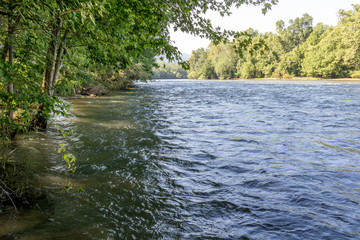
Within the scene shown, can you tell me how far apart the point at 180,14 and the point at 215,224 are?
4202mm

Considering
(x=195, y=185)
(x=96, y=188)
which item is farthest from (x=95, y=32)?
(x=195, y=185)

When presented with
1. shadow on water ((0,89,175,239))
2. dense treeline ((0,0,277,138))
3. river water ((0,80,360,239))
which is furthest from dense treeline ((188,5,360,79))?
dense treeline ((0,0,277,138))

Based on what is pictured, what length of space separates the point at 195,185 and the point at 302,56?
105m

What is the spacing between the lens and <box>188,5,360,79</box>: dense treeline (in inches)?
2970

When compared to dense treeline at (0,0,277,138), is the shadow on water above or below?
below

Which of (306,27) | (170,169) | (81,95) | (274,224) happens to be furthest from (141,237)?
(306,27)

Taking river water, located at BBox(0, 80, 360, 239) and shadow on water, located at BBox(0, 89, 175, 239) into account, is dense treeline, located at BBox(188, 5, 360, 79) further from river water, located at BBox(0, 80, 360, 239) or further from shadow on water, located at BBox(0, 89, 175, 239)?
shadow on water, located at BBox(0, 89, 175, 239)

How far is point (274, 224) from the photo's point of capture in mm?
4367

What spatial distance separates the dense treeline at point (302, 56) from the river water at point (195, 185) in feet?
115

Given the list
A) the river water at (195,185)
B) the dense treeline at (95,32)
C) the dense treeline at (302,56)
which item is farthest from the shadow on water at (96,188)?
the dense treeline at (302,56)

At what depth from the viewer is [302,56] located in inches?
Result: 3858

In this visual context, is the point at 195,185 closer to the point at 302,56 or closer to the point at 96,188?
the point at 96,188

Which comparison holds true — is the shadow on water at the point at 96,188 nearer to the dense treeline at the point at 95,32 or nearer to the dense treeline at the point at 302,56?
the dense treeline at the point at 95,32

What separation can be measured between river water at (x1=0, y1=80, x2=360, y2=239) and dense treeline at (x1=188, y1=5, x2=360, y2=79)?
115 ft
